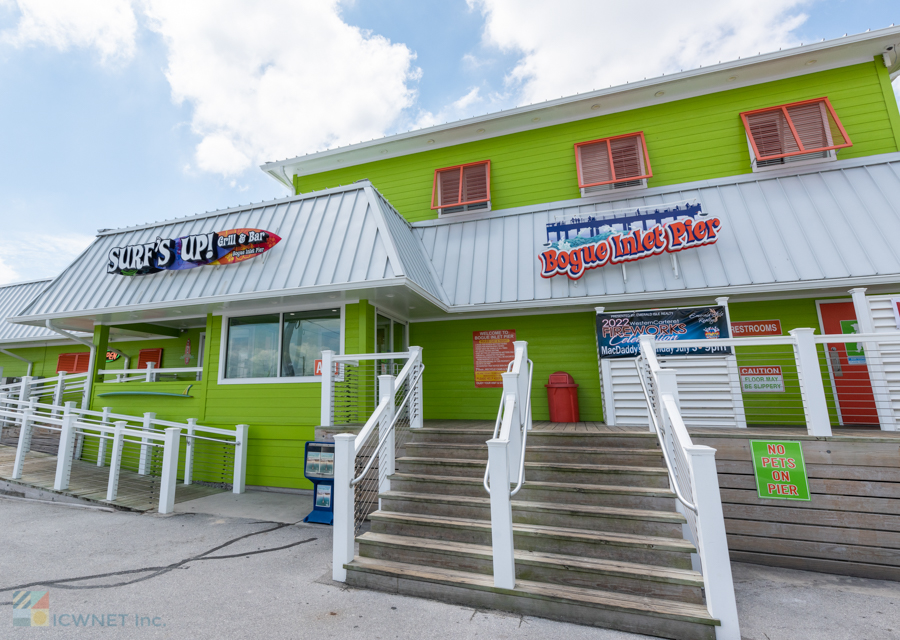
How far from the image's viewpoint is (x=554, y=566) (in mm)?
3553

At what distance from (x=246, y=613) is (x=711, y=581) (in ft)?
12.3

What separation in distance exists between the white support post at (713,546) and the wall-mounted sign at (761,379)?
5.02m

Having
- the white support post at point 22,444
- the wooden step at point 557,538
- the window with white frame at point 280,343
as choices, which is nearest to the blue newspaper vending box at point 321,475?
the wooden step at point 557,538

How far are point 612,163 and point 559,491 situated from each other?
24.7 ft

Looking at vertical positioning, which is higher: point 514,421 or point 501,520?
point 514,421

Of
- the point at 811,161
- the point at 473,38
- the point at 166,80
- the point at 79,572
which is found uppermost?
the point at 473,38

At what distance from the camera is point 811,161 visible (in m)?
7.88

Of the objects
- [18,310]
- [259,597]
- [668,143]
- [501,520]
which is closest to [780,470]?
[501,520]

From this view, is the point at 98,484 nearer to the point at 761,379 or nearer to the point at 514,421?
the point at 514,421

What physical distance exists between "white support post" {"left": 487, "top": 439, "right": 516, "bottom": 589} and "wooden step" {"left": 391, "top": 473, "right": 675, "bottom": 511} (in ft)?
3.20

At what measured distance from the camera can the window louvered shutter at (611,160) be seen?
29.4 ft

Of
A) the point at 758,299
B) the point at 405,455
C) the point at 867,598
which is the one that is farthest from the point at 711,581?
the point at 758,299

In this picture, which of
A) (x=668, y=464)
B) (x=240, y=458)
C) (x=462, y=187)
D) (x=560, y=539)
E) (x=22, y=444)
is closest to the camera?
(x=668, y=464)

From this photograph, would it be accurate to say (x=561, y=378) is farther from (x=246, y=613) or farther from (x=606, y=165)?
(x=246, y=613)
